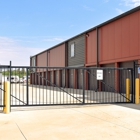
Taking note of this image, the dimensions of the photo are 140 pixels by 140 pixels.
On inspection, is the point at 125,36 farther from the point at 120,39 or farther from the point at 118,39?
the point at 118,39

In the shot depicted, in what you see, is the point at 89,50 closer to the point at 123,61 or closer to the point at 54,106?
the point at 123,61

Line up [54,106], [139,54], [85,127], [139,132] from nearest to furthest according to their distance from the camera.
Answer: [139,132] < [85,127] < [54,106] < [139,54]

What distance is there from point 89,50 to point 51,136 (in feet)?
68.0

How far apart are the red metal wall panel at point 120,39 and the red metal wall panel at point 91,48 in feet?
4.46

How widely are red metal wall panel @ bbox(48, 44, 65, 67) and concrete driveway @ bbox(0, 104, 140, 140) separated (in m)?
25.9

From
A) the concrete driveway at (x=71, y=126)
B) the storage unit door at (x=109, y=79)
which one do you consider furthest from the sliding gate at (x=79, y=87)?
the concrete driveway at (x=71, y=126)

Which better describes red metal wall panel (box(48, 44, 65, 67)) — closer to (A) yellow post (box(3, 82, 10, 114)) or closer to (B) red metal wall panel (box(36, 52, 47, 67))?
(B) red metal wall panel (box(36, 52, 47, 67))

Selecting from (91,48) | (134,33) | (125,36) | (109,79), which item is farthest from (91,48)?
(134,33)

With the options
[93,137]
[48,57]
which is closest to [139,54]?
[93,137]

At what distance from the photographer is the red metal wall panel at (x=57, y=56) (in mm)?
34875

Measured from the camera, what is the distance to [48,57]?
139 feet

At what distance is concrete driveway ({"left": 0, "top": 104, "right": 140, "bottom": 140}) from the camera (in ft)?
19.6

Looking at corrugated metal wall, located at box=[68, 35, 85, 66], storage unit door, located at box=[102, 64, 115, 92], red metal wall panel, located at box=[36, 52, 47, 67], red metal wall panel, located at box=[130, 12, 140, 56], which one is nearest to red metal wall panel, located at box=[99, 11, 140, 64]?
red metal wall panel, located at box=[130, 12, 140, 56]

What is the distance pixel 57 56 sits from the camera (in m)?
37.2
